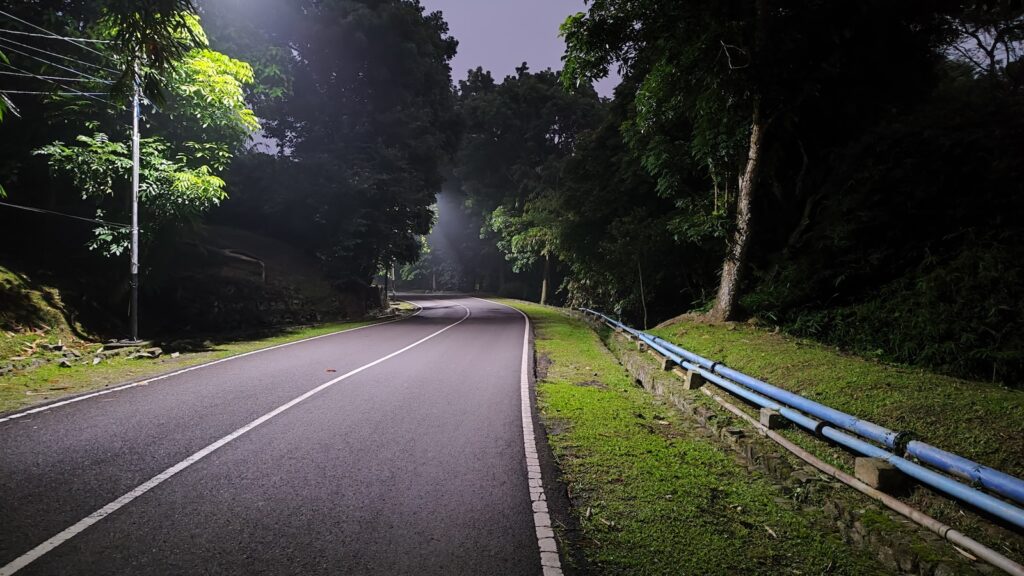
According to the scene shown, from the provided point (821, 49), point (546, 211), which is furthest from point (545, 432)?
point (546, 211)

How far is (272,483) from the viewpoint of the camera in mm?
4117

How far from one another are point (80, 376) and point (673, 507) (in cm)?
1042

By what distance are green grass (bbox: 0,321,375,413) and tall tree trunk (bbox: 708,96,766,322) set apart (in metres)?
12.4

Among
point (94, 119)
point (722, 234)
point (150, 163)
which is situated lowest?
point (722, 234)

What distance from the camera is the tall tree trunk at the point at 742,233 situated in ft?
36.9

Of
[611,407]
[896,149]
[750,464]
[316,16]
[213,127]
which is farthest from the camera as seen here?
[316,16]

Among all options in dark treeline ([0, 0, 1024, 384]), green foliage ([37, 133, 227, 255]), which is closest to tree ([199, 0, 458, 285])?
dark treeline ([0, 0, 1024, 384])

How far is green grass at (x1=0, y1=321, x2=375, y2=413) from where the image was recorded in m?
7.03

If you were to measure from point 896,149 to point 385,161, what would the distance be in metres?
22.7

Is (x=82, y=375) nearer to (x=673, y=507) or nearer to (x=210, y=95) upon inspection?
(x=210, y=95)

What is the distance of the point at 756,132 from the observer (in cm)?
1125

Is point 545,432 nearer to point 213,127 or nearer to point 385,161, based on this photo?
point 213,127

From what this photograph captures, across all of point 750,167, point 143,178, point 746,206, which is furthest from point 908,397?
point 143,178

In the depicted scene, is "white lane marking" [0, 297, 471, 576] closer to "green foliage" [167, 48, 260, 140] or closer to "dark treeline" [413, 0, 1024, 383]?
"green foliage" [167, 48, 260, 140]
